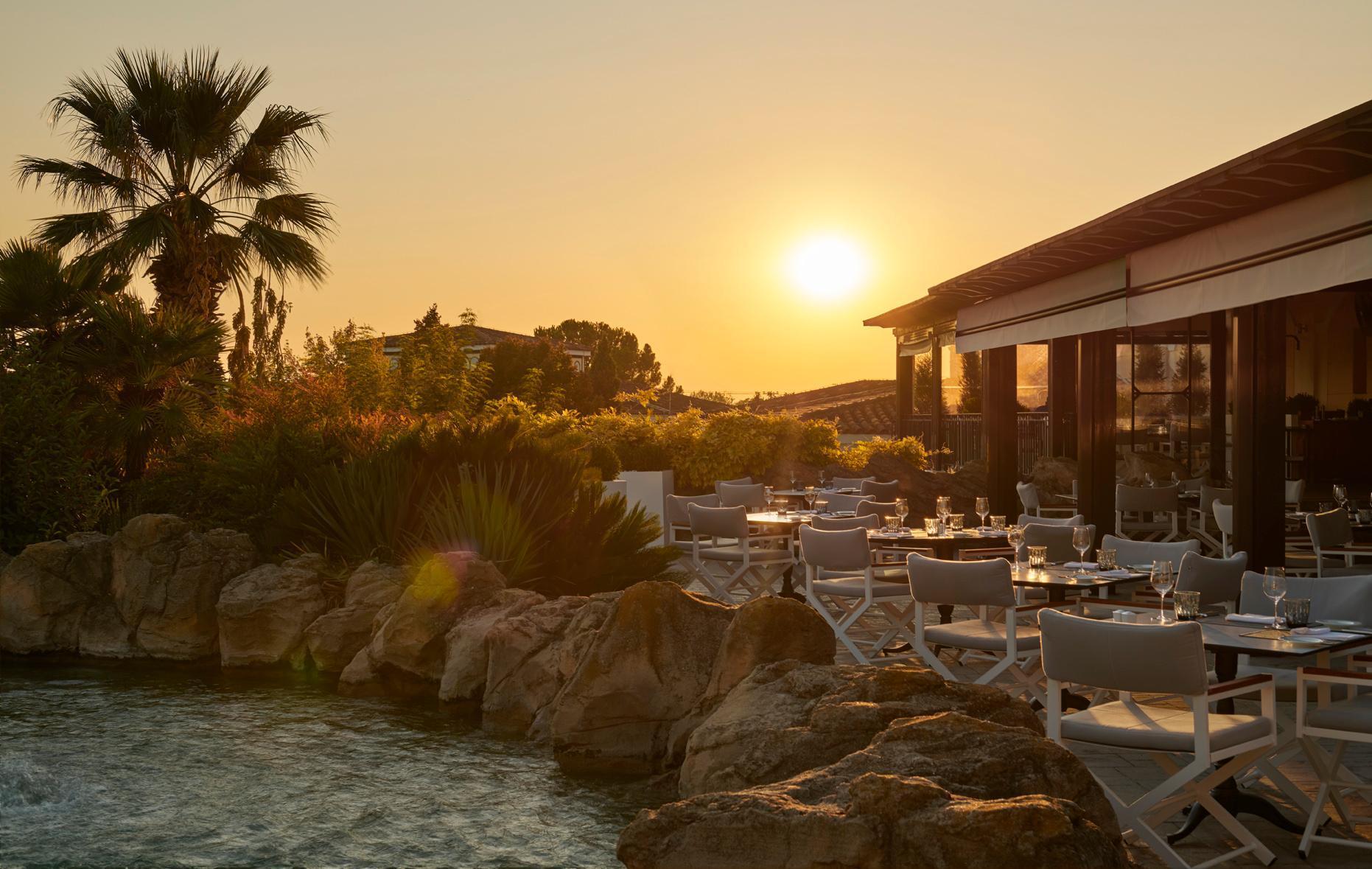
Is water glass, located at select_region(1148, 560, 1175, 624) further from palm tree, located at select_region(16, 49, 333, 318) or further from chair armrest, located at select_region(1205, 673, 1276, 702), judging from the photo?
palm tree, located at select_region(16, 49, 333, 318)

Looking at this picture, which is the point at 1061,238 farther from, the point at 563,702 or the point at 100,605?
the point at 100,605

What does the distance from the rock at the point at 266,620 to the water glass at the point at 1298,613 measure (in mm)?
6063

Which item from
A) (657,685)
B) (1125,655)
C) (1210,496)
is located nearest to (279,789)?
(657,685)

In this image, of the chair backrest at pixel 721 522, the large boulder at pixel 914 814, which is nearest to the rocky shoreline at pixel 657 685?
the large boulder at pixel 914 814

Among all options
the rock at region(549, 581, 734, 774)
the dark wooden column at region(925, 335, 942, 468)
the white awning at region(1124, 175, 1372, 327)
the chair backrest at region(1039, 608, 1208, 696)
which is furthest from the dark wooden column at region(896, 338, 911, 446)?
the chair backrest at region(1039, 608, 1208, 696)

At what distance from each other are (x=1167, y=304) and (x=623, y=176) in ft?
28.1

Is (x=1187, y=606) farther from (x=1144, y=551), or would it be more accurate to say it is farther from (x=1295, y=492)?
(x=1295, y=492)

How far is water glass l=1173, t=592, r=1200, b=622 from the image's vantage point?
4484 millimetres

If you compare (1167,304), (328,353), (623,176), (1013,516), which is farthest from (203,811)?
(328,353)

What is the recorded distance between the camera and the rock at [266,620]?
26.8ft

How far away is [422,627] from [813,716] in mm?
3867

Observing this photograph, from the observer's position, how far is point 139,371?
12.5 m

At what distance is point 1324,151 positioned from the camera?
5.74 metres

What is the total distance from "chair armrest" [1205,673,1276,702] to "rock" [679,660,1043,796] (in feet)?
1.92
